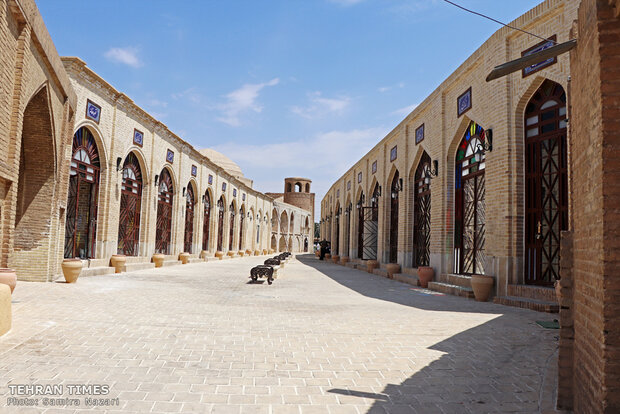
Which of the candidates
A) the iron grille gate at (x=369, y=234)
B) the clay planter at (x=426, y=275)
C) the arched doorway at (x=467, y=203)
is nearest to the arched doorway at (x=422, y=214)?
the arched doorway at (x=467, y=203)

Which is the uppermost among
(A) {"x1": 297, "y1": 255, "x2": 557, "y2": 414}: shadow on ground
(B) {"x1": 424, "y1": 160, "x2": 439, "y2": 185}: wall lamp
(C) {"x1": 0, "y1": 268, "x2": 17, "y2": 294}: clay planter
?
(B) {"x1": 424, "y1": 160, "x2": 439, "y2": 185}: wall lamp

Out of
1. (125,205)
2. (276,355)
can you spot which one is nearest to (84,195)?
(125,205)

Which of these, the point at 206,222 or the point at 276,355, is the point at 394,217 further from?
the point at 276,355

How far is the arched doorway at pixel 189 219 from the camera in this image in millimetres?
24350

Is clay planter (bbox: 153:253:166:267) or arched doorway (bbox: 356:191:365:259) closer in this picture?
clay planter (bbox: 153:253:166:267)

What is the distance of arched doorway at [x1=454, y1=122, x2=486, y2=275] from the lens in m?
12.1

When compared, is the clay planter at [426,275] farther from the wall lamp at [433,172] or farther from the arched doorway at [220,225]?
the arched doorway at [220,225]

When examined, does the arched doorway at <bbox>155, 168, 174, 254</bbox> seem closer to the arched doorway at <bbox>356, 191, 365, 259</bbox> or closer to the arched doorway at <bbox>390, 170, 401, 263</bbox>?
the arched doorway at <bbox>390, 170, 401, 263</bbox>

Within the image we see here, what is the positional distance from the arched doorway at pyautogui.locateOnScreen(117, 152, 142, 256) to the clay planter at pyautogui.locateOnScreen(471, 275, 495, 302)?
41.8 ft

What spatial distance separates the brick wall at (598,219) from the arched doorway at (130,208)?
51.8ft

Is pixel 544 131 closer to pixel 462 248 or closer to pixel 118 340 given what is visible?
pixel 462 248

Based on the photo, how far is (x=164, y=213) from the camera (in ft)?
68.2

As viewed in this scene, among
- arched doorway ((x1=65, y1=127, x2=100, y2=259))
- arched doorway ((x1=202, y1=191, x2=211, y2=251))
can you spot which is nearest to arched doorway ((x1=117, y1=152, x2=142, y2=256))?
arched doorway ((x1=65, y1=127, x2=100, y2=259))

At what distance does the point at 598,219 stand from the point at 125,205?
660 inches
